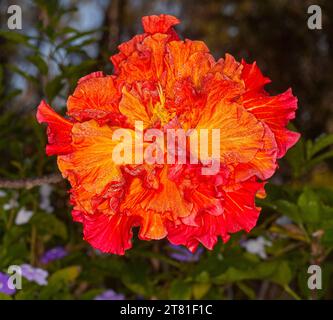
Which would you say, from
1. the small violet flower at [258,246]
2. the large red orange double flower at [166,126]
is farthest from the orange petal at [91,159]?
the small violet flower at [258,246]

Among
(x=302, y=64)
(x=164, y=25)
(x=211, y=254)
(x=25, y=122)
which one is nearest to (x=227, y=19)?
(x=302, y=64)

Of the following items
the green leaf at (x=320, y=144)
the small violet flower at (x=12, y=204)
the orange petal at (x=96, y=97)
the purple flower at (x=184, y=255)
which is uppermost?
the orange petal at (x=96, y=97)

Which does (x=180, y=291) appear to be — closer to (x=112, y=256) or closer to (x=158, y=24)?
(x=112, y=256)

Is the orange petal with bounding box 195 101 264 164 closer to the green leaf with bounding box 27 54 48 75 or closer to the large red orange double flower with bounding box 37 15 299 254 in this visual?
the large red orange double flower with bounding box 37 15 299 254

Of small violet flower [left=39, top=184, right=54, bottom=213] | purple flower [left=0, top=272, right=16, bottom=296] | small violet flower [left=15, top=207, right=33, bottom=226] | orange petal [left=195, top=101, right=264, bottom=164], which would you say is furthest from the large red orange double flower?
small violet flower [left=39, top=184, right=54, bottom=213]

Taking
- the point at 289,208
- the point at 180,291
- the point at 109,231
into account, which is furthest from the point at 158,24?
the point at 180,291

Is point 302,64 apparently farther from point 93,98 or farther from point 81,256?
point 93,98

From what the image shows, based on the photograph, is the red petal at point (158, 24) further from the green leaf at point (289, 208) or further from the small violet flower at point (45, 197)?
the small violet flower at point (45, 197)
